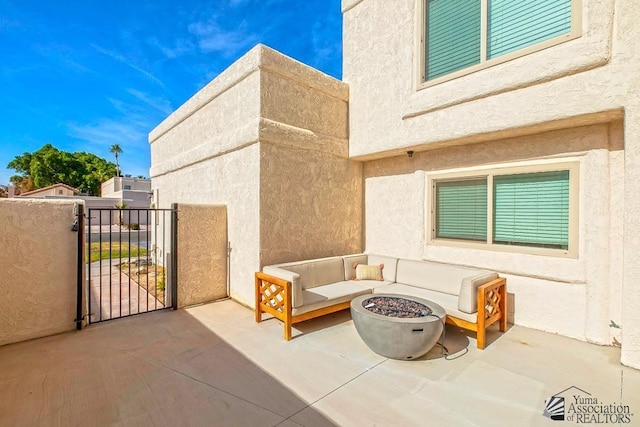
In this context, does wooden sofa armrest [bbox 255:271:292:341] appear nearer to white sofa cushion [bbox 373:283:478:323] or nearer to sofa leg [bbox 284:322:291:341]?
sofa leg [bbox 284:322:291:341]

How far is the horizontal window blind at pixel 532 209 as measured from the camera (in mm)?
4641

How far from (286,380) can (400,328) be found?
1628 millimetres

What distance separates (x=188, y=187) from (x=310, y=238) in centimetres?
472

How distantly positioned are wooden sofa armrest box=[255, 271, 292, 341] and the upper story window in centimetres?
518

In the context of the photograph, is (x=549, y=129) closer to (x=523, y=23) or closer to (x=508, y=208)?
(x=508, y=208)

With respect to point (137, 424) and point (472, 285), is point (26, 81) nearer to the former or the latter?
point (137, 424)

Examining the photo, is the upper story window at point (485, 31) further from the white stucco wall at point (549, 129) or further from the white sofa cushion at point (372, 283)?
the white sofa cushion at point (372, 283)

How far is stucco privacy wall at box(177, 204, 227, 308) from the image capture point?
19.5ft

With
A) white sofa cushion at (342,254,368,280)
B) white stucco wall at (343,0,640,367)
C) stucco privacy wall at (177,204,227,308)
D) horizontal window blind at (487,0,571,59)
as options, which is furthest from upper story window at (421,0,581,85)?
stucco privacy wall at (177,204,227,308)

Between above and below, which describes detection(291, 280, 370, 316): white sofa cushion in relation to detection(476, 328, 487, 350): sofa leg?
above

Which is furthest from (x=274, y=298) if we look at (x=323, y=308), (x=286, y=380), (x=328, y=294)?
(x=286, y=380)

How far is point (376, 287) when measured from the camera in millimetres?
5676

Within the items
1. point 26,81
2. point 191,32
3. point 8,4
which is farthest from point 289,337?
point 26,81
